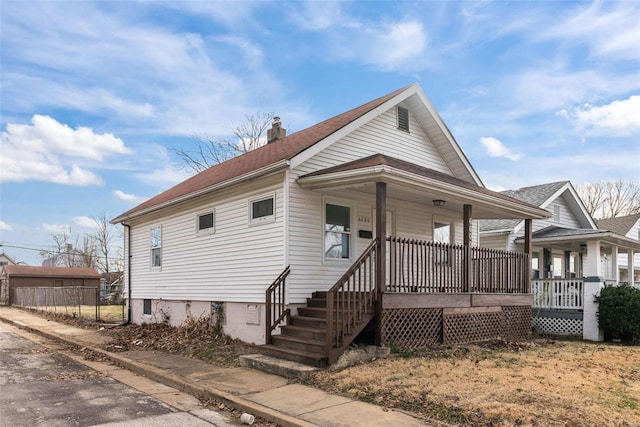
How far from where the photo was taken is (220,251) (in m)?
12.1

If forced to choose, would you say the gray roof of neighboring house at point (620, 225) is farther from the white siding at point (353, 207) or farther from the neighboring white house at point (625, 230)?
the white siding at point (353, 207)

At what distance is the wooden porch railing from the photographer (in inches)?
381

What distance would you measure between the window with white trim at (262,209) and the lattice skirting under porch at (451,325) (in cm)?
328

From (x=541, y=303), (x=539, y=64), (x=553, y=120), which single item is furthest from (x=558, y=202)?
(x=539, y=64)

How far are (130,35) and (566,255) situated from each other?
1919 cm

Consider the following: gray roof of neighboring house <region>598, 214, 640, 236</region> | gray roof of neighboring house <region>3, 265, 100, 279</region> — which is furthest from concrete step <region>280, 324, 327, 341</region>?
gray roof of neighboring house <region>3, 265, 100, 279</region>

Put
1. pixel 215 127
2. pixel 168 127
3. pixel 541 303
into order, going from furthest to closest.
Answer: pixel 215 127 → pixel 168 127 → pixel 541 303

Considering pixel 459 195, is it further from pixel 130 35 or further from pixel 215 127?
pixel 215 127

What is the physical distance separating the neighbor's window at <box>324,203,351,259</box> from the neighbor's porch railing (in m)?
7.95

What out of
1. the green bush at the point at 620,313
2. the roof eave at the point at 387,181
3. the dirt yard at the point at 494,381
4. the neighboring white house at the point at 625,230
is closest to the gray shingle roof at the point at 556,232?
the green bush at the point at 620,313

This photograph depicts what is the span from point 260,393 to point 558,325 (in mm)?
11428

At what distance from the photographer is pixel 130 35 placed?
513 inches

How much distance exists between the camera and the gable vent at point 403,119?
13.0 meters

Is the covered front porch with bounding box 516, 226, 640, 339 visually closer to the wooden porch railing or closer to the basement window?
the wooden porch railing
